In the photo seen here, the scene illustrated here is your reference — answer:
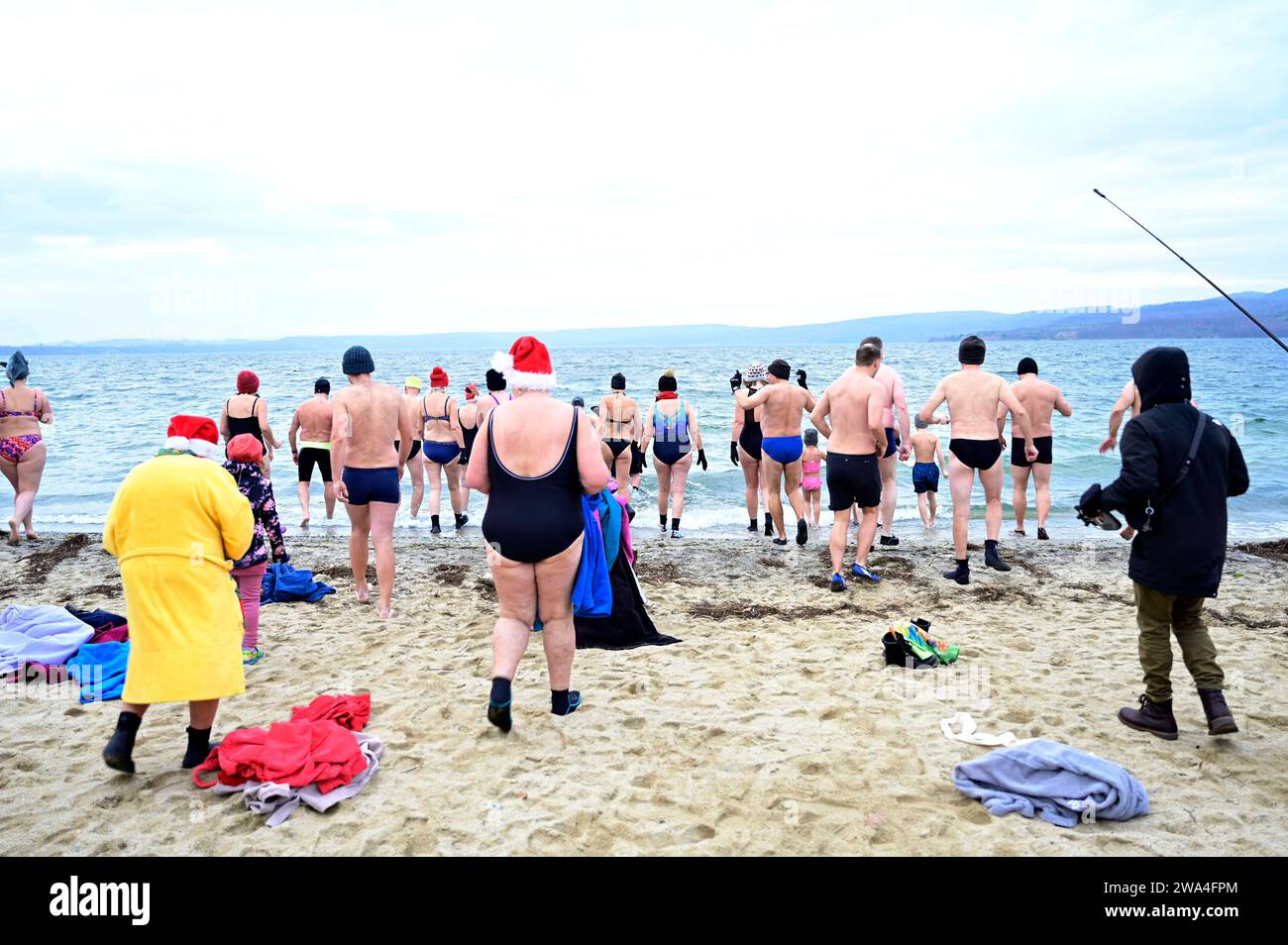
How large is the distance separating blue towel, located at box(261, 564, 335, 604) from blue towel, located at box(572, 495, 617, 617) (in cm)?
361

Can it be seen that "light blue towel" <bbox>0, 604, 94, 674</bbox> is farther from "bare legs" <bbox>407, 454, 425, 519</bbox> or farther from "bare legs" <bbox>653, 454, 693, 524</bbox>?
"bare legs" <bbox>653, 454, 693, 524</bbox>

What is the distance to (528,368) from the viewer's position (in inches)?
165

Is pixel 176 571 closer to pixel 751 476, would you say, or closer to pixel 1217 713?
A: pixel 1217 713

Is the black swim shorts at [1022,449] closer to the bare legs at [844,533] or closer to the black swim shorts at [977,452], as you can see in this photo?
the black swim shorts at [977,452]

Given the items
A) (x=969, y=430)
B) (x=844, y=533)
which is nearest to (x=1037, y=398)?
(x=969, y=430)

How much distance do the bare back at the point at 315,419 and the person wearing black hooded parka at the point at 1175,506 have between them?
30.2 ft

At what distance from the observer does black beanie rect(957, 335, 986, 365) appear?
720cm

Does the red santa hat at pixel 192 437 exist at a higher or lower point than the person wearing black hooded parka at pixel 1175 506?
higher

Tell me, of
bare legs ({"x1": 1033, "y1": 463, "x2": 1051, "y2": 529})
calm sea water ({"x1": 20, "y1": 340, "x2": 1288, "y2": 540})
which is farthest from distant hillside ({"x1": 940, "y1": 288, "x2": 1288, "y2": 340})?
bare legs ({"x1": 1033, "y1": 463, "x2": 1051, "y2": 529})

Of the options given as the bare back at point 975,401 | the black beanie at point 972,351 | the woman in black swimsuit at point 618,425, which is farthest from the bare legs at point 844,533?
the woman in black swimsuit at point 618,425

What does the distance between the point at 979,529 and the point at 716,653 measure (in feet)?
21.6

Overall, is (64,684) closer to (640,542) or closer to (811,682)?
(811,682)

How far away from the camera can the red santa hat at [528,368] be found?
4.17m

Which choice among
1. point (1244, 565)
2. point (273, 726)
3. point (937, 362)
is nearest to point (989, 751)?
point (273, 726)
